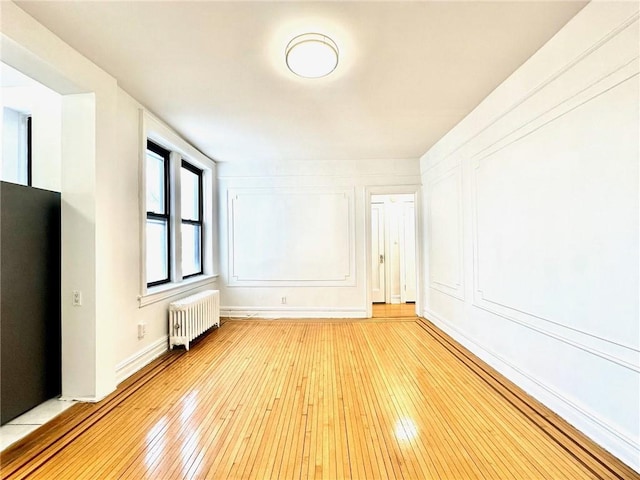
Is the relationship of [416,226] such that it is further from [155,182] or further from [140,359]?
[140,359]

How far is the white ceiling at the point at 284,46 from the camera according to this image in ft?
5.91

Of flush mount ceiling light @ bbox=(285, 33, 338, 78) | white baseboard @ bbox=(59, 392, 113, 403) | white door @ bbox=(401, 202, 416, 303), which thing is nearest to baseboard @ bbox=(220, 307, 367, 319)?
white door @ bbox=(401, 202, 416, 303)

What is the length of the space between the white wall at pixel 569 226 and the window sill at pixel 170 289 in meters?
3.47

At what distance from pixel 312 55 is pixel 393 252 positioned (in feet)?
15.9

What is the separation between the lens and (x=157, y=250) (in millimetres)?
3664

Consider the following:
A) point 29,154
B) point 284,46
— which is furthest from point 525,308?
point 29,154

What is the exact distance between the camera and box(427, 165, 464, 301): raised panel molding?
362cm

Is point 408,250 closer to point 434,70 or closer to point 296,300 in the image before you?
point 296,300

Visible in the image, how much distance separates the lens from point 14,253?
6.83 feet

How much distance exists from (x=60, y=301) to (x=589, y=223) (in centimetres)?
384

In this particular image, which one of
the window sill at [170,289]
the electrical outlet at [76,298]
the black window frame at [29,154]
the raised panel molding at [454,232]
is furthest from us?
the raised panel molding at [454,232]

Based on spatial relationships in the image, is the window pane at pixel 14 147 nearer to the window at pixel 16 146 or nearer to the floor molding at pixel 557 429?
the window at pixel 16 146

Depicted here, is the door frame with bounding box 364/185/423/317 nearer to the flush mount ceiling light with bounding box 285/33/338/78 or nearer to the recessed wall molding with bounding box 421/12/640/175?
the recessed wall molding with bounding box 421/12/640/175

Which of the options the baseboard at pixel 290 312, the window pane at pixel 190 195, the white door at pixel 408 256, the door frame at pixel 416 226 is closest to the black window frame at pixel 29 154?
the window pane at pixel 190 195
